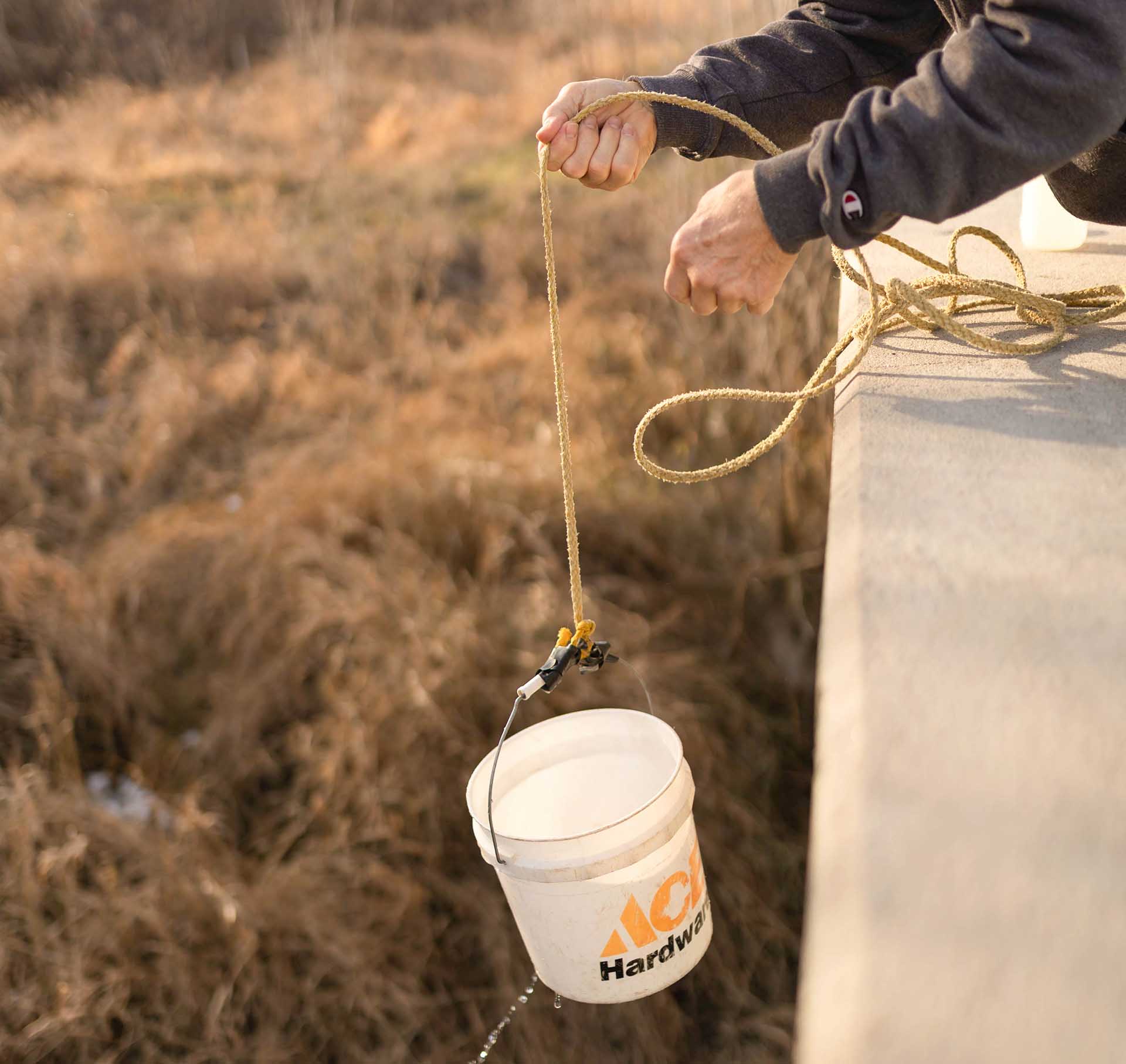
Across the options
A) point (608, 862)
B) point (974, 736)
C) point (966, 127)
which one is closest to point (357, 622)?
point (608, 862)

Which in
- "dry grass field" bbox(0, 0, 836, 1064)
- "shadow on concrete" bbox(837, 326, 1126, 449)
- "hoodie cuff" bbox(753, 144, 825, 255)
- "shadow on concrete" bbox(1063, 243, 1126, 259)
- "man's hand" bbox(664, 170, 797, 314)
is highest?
"hoodie cuff" bbox(753, 144, 825, 255)

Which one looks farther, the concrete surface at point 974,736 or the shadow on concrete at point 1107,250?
the shadow on concrete at point 1107,250

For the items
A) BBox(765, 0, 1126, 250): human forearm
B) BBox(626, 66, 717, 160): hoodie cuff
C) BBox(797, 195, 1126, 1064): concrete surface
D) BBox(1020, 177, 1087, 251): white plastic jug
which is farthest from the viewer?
BBox(1020, 177, 1087, 251): white plastic jug

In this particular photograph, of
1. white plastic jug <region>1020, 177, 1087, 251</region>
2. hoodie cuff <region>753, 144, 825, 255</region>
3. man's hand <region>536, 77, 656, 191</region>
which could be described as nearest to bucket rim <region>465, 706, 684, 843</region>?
hoodie cuff <region>753, 144, 825, 255</region>

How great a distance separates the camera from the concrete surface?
0.58 metres

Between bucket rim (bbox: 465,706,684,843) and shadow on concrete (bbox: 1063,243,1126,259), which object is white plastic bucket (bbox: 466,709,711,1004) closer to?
bucket rim (bbox: 465,706,684,843)

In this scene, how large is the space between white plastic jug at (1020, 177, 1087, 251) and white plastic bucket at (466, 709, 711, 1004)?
1036 millimetres

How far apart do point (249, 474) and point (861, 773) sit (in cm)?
352

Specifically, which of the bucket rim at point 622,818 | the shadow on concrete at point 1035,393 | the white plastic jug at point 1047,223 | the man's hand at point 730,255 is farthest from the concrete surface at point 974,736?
the white plastic jug at point 1047,223

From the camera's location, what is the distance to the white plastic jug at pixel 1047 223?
1.74m

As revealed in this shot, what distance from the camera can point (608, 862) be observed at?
116 cm

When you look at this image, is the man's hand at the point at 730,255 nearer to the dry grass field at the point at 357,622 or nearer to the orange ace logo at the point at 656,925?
the orange ace logo at the point at 656,925

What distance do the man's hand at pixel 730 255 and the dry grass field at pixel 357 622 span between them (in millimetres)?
1745

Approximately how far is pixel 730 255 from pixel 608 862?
67cm
